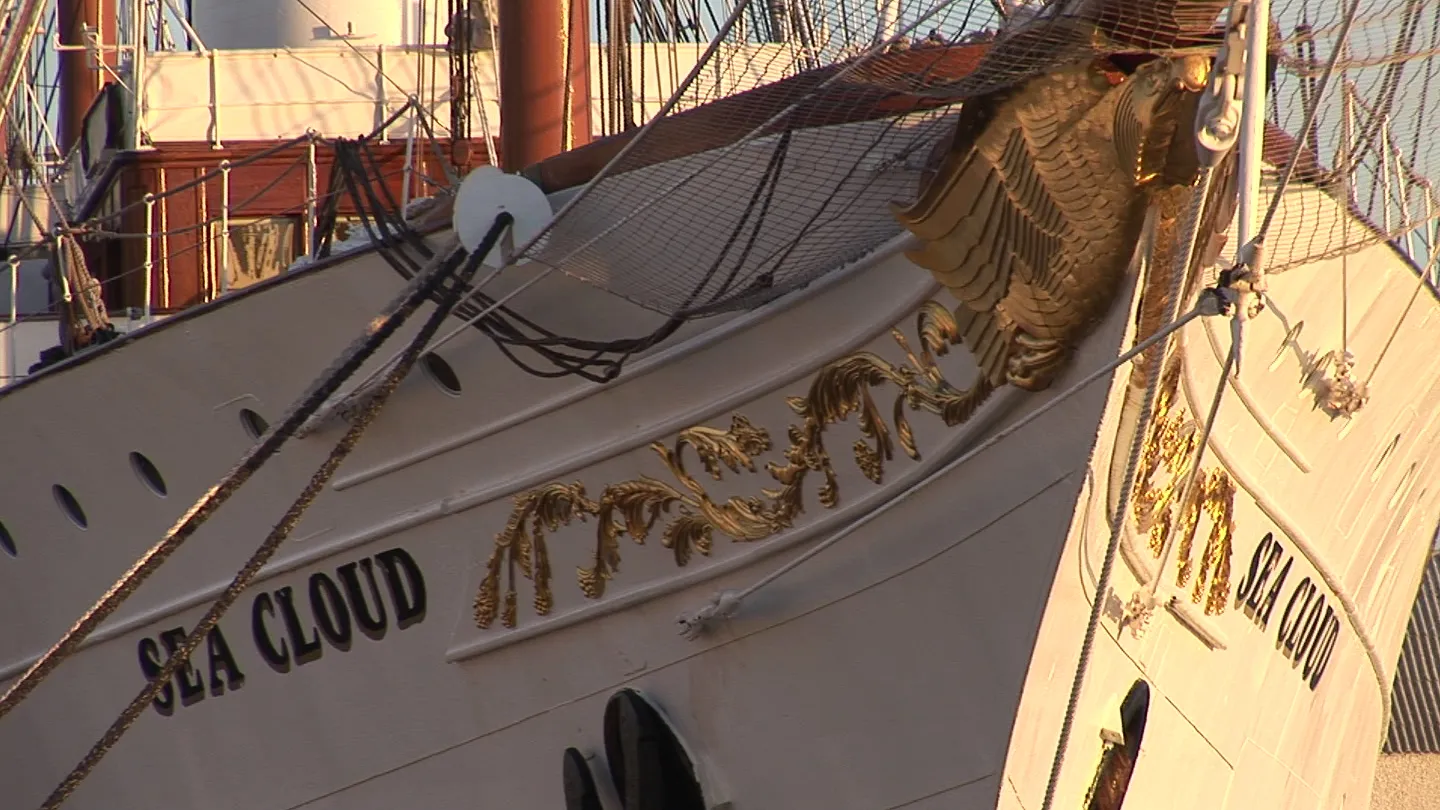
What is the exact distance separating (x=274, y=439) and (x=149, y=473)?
1.77m

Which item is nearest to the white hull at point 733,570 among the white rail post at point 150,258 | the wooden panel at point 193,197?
the white rail post at point 150,258

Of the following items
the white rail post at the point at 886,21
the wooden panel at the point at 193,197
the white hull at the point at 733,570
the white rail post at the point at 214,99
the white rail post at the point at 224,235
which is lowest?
the white hull at the point at 733,570

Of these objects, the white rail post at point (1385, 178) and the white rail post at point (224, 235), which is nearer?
the white rail post at point (1385, 178)

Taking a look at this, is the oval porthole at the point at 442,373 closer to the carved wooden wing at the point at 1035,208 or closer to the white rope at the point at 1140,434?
the carved wooden wing at the point at 1035,208

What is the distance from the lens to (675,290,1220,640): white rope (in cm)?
452

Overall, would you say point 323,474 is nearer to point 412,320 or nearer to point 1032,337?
point 412,320

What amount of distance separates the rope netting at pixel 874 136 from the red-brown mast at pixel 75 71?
10307 mm

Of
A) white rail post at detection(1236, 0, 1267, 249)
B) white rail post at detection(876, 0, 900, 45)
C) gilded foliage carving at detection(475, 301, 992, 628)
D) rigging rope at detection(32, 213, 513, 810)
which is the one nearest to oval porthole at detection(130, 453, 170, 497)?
rigging rope at detection(32, 213, 513, 810)

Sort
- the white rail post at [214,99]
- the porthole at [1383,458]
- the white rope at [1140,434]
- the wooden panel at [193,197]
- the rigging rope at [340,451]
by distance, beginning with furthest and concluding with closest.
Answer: the white rail post at [214,99], the wooden panel at [193,197], the porthole at [1383,458], the rigging rope at [340,451], the white rope at [1140,434]

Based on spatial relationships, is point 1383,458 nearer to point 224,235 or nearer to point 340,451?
point 340,451

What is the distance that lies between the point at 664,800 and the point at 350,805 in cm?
143

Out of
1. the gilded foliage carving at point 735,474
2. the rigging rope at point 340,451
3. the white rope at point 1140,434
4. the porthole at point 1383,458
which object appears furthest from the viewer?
the porthole at point 1383,458

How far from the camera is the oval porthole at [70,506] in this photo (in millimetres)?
7954

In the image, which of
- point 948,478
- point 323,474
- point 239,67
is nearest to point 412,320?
point 323,474
